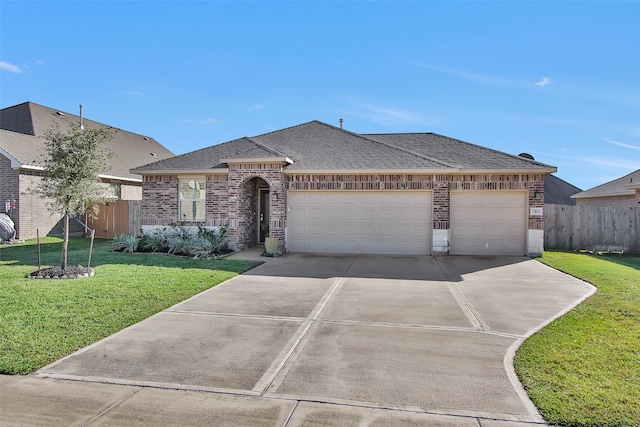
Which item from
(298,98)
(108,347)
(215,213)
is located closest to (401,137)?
(298,98)

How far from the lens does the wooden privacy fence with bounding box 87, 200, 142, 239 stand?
55.4 ft

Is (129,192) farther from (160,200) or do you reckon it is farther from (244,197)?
(244,197)

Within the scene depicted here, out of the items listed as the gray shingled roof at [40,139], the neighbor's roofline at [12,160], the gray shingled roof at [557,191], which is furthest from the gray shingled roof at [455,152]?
the gray shingled roof at [557,191]

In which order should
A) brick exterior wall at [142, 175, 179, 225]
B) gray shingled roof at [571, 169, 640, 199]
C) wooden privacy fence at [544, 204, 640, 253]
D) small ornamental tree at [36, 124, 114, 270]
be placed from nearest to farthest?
small ornamental tree at [36, 124, 114, 270] → brick exterior wall at [142, 175, 179, 225] → wooden privacy fence at [544, 204, 640, 253] → gray shingled roof at [571, 169, 640, 199]

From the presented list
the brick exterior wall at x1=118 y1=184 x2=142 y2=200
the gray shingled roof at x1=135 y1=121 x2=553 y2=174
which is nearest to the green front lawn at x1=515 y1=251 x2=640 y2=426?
the gray shingled roof at x1=135 y1=121 x2=553 y2=174

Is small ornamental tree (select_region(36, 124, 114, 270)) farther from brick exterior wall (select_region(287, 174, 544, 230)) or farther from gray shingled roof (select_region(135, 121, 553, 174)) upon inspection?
brick exterior wall (select_region(287, 174, 544, 230))

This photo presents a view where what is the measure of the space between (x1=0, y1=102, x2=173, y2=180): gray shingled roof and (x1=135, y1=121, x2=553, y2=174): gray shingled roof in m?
4.34

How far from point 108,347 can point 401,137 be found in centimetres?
1508

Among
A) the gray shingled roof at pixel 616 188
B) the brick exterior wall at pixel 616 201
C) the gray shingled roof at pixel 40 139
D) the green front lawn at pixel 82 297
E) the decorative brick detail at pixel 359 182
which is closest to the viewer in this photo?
the green front lawn at pixel 82 297

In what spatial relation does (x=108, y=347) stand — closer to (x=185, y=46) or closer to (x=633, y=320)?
(x=633, y=320)

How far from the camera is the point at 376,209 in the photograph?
13.6 metres

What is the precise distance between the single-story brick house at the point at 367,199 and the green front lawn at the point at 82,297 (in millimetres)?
2938

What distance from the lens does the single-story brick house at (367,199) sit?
13.2 metres

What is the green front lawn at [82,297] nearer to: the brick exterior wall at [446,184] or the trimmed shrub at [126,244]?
the trimmed shrub at [126,244]
